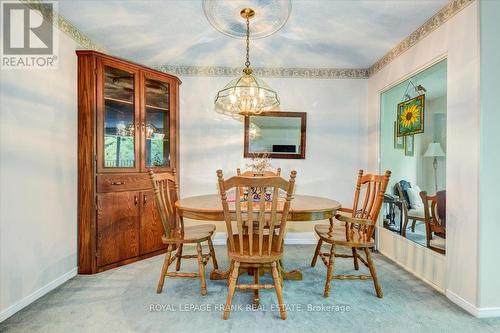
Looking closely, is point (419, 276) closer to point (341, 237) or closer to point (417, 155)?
point (341, 237)

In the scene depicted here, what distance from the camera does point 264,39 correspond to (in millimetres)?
2668

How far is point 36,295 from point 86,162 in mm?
1152

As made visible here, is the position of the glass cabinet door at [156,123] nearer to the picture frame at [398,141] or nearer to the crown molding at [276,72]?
the crown molding at [276,72]

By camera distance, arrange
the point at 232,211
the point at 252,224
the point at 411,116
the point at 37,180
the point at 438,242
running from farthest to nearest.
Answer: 1. the point at 411,116
2. the point at 438,242
3. the point at 37,180
4. the point at 232,211
5. the point at 252,224

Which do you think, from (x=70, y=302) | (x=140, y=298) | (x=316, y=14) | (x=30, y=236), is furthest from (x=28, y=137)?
(x=316, y=14)

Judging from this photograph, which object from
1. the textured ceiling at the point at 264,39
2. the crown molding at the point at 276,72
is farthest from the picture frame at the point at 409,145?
the crown molding at the point at 276,72

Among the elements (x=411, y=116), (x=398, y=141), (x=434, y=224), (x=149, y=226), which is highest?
(x=411, y=116)

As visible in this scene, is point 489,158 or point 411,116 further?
point 411,116

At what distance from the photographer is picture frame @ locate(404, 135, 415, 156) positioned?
2.74m

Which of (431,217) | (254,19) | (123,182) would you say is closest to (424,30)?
(254,19)

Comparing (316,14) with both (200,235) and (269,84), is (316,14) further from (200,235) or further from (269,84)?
(200,235)

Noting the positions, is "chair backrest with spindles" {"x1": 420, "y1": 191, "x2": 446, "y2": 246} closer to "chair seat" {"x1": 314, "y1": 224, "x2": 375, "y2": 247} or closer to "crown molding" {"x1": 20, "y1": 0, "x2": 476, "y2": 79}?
"chair seat" {"x1": 314, "y1": 224, "x2": 375, "y2": 247}

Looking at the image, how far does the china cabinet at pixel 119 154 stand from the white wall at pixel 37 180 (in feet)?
0.34

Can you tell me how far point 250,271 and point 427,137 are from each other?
2.20 meters
